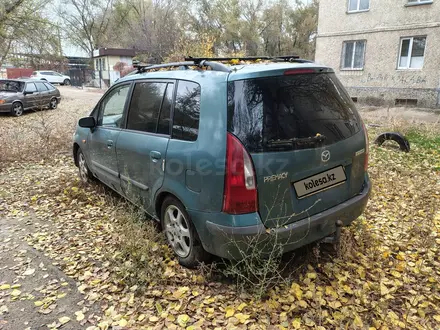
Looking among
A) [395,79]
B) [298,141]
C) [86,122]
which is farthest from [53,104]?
[298,141]

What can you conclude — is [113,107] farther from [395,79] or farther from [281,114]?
[395,79]

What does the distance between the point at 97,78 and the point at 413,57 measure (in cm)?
2727

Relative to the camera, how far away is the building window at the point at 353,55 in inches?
708

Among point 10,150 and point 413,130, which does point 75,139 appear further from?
point 413,130

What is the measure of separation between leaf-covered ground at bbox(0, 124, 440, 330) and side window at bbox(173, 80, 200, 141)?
3.62 ft

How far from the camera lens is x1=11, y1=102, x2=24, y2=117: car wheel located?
14.6 meters

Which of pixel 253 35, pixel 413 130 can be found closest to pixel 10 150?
pixel 413 130

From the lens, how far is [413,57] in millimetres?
16422

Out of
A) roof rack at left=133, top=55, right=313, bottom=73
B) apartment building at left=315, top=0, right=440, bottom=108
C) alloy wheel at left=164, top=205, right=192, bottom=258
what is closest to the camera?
roof rack at left=133, top=55, right=313, bottom=73

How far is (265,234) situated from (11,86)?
54.0 feet

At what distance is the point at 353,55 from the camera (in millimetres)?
18328

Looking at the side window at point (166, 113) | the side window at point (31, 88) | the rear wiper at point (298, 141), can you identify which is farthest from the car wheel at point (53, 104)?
the rear wiper at point (298, 141)

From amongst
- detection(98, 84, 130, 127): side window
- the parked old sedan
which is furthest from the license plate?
the parked old sedan

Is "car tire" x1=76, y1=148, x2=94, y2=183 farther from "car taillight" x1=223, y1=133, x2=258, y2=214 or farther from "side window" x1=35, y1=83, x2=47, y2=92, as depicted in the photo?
"side window" x1=35, y1=83, x2=47, y2=92
